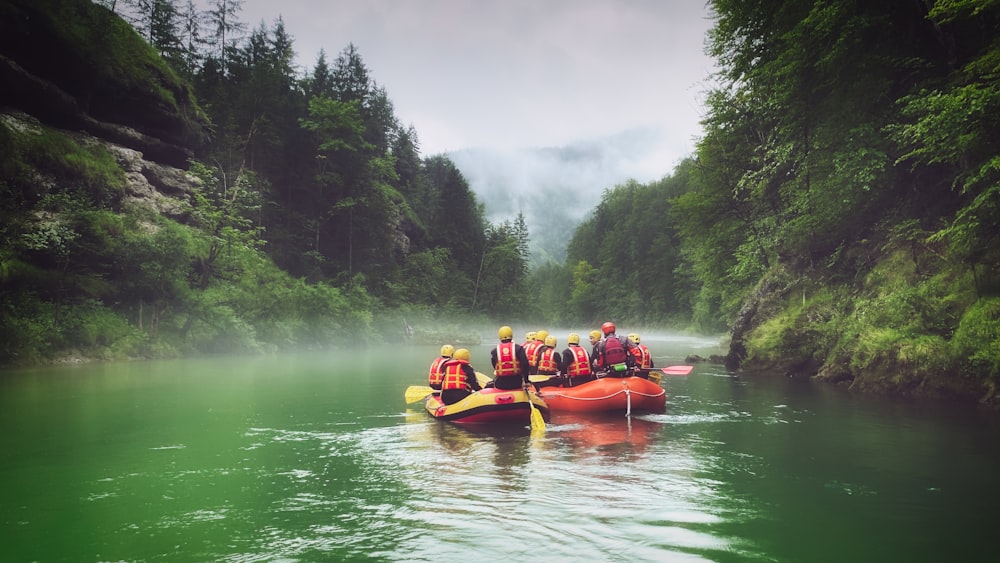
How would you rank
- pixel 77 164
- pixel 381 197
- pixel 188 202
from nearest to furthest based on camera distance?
pixel 77 164
pixel 188 202
pixel 381 197

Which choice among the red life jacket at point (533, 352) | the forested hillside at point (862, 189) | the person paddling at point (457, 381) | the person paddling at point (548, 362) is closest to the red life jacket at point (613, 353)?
the person paddling at point (548, 362)

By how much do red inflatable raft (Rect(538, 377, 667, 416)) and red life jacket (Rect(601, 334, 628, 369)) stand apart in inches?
25.9

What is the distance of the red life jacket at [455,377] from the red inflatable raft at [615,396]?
2.60 metres

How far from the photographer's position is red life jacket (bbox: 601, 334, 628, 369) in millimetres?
13079

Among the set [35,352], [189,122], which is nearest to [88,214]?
[35,352]

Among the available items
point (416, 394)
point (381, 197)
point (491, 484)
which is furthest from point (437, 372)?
point (381, 197)

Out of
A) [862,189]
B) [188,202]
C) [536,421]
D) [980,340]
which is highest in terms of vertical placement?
[188,202]

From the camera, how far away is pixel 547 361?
1400cm

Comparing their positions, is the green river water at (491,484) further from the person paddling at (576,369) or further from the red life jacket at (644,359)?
the red life jacket at (644,359)

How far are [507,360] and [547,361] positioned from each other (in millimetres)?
3160

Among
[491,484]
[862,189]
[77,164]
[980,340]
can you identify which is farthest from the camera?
[77,164]

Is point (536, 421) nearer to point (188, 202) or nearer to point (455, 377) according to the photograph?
point (455, 377)

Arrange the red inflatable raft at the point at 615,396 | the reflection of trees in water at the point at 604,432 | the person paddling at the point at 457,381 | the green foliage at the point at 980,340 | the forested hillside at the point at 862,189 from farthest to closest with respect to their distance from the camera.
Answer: the red inflatable raft at the point at 615,396 → the forested hillside at the point at 862,189 → the person paddling at the point at 457,381 → the green foliage at the point at 980,340 → the reflection of trees in water at the point at 604,432

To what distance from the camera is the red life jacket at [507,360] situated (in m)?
11.0
